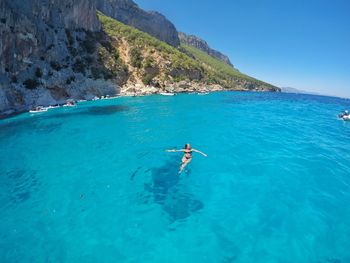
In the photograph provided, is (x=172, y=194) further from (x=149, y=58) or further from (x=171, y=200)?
(x=149, y=58)

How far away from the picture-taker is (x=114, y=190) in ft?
51.3

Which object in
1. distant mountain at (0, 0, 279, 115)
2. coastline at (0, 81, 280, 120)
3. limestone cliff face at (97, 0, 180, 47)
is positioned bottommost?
coastline at (0, 81, 280, 120)

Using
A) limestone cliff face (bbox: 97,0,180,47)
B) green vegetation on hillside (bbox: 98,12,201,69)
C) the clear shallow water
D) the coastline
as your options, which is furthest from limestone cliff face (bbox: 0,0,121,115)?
limestone cliff face (bbox: 97,0,180,47)

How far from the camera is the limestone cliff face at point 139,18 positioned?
144475mm

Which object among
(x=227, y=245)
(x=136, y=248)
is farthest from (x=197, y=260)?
(x=136, y=248)

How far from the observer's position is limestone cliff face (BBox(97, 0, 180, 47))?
474ft

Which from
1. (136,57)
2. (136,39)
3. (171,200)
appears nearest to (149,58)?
(136,57)

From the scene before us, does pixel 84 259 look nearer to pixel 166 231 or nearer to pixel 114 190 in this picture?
pixel 166 231

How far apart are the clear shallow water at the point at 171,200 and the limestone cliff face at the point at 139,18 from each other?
138 metres

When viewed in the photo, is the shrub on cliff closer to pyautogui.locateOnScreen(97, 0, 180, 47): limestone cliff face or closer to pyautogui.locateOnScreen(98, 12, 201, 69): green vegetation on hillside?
pyautogui.locateOnScreen(98, 12, 201, 69): green vegetation on hillside

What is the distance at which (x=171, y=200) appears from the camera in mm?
14344

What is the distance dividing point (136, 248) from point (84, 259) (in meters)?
2.13

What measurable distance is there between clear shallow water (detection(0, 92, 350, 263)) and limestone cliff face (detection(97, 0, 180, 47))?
137773 millimetres

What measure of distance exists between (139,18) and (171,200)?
166564 mm
